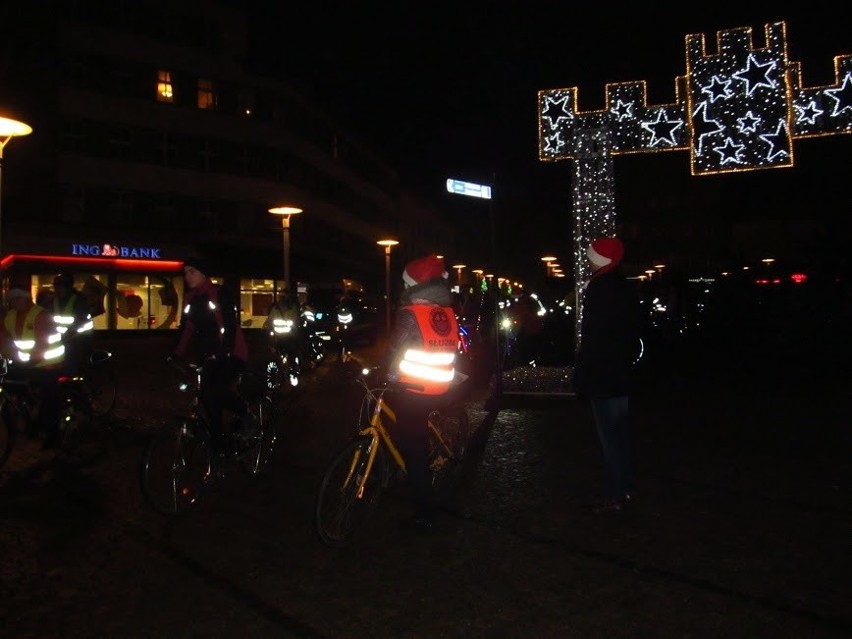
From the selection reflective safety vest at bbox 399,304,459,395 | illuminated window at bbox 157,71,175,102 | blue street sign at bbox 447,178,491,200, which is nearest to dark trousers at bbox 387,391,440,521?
reflective safety vest at bbox 399,304,459,395

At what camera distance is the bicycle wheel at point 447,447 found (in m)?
6.61

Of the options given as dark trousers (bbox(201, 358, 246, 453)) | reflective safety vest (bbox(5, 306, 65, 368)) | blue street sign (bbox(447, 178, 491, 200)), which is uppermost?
blue street sign (bbox(447, 178, 491, 200))

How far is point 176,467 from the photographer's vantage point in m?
6.24

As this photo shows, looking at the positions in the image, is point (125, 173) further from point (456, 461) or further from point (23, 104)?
Answer: point (456, 461)

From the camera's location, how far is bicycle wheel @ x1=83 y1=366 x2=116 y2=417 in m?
10.8

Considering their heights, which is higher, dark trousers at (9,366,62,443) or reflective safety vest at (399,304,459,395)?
reflective safety vest at (399,304,459,395)

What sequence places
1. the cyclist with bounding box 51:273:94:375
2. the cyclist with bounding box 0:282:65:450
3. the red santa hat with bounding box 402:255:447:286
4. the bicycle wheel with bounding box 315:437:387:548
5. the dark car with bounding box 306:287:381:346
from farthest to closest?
1. the dark car with bounding box 306:287:381:346
2. the cyclist with bounding box 51:273:94:375
3. the cyclist with bounding box 0:282:65:450
4. the red santa hat with bounding box 402:255:447:286
5. the bicycle wheel with bounding box 315:437:387:548

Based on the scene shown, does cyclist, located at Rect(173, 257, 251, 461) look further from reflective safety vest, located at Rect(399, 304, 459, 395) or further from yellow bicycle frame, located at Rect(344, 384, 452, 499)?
reflective safety vest, located at Rect(399, 304, 459, 395)

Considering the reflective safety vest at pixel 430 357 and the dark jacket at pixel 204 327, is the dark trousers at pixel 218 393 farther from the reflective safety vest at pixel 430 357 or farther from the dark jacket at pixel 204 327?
the reflective safety vest at pixel 430 357

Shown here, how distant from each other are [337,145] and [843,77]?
1702 inches

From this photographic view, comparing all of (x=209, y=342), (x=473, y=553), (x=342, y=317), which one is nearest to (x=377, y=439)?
(x=473, y=553)

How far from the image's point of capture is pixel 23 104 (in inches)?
1425

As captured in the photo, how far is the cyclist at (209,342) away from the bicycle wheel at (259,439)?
427mm

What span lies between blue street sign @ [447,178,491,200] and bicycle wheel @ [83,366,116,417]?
5.18m
